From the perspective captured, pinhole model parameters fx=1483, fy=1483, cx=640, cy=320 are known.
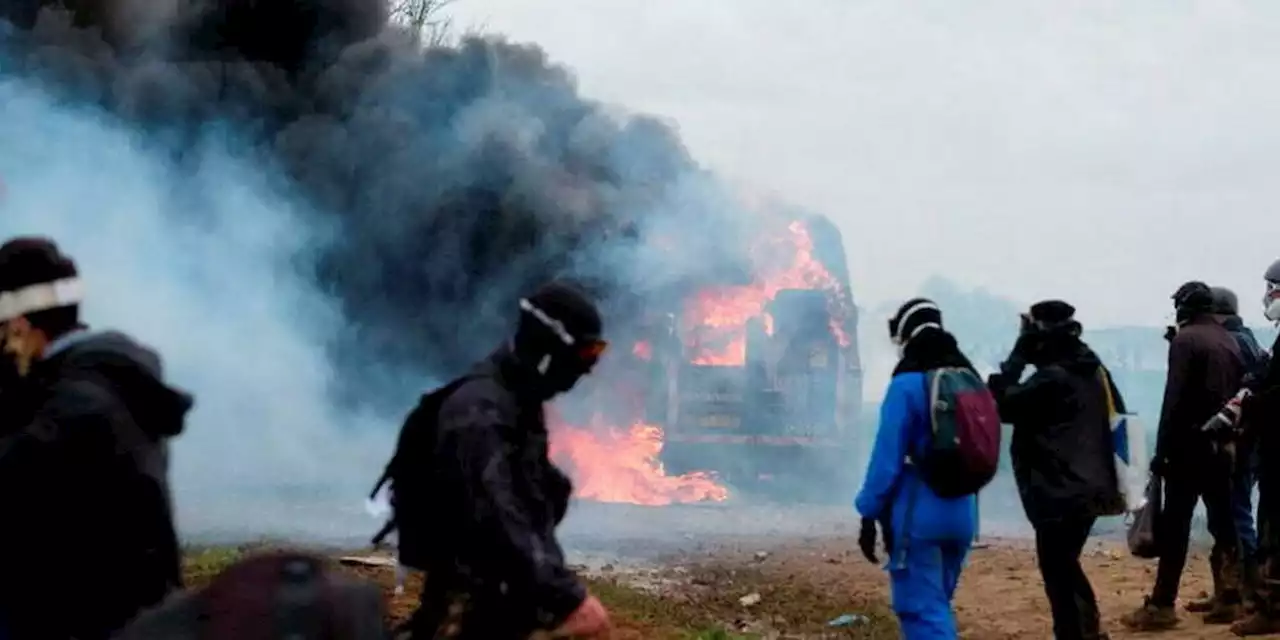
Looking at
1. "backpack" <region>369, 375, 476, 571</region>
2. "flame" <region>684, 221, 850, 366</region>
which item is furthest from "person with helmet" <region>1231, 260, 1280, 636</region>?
"flame" <region>684, 221, 850, 366</region>

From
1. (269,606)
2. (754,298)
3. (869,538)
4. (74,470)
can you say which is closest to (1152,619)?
(869,538)

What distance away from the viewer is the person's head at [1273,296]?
763 centimetres

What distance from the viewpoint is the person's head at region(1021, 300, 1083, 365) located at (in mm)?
6773

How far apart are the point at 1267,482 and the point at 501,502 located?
535 cm

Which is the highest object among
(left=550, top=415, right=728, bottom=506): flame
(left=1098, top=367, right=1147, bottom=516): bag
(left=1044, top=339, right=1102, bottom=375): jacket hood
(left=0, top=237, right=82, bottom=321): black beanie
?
(left=0, top=237, right=82, bottom=321): black beanie

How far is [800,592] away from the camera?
404 inches

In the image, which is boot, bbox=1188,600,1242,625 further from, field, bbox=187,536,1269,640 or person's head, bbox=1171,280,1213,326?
person's head, bbox=1171,280,1213,326

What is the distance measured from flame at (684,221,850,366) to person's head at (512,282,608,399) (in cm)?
1546

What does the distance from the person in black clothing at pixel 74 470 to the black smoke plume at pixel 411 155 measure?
1377cm

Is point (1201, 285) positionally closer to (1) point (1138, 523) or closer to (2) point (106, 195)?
(1) point (1138, 523)

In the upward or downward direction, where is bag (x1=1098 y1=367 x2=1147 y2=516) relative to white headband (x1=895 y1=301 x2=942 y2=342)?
downward

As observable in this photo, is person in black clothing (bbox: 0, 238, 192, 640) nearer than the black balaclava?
Yes

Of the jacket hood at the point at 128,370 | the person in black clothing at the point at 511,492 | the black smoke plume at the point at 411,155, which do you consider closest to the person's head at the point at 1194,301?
the person in black clothing at the point at 511,492

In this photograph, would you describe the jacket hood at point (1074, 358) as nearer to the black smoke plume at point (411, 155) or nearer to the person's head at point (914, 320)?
the person's head at point (914, 320)
